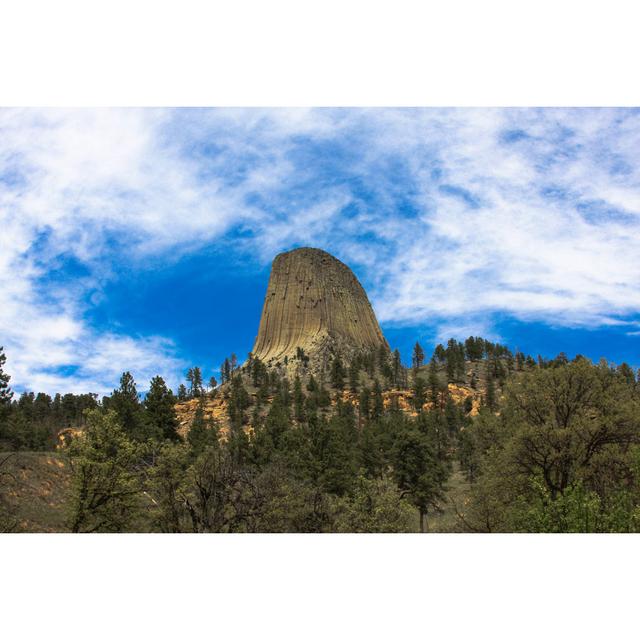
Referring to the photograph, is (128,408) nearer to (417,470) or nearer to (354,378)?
(417,470)

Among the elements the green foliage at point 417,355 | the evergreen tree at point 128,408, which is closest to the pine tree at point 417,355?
the green foliage at point 417,355

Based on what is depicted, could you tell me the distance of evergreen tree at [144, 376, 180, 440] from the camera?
5556 centimetres

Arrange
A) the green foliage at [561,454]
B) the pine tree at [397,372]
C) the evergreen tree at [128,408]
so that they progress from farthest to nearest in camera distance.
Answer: the pine tree at [397,372] < the evergreen tree at [128,408] < the green foliage at [561,454]

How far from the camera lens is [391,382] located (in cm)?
12656

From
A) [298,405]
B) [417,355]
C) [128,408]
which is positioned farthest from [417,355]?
[128,408]

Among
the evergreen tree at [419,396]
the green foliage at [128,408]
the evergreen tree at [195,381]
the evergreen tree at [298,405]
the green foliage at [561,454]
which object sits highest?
the evergreen tree at [195,381]

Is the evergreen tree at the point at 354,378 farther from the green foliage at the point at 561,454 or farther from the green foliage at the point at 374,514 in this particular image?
the green foliage at the point at 561,454

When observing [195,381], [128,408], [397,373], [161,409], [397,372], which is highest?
[397,372]

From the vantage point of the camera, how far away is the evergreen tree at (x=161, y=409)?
55562 millimetres

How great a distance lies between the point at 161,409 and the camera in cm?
5638

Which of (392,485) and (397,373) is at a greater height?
(397,373)

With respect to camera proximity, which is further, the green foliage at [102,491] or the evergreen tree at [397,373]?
the evergreen tree at [397,373]
